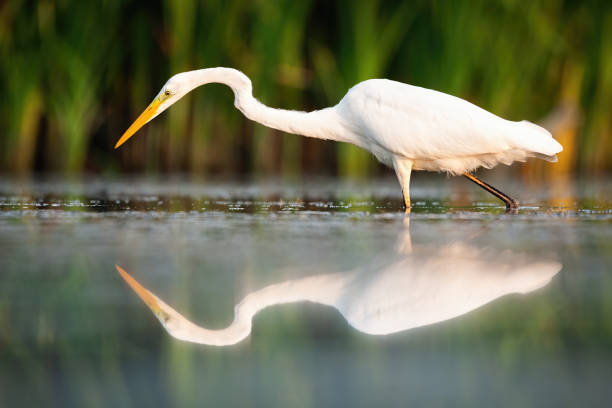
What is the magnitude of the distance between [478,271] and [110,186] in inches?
242

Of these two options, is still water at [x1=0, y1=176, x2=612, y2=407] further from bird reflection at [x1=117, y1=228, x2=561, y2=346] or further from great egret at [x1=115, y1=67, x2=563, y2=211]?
great egret at [x1=115, y1=67, x2=563, y2=211]

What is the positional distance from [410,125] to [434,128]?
0.18 m

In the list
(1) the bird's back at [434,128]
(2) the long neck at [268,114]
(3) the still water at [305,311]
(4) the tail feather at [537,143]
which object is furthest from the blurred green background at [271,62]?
(3) the still water at [305,311]

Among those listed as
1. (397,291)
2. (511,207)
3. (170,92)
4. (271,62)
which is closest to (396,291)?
(397,291)

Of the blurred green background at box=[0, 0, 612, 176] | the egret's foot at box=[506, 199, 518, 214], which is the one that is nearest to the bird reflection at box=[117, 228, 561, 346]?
the egret's foot at box=[506, 199, 518, 214]

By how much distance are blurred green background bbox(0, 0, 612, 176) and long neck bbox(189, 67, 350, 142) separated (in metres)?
3.49

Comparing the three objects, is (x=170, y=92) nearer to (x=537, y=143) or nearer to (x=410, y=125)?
(x=410, y=125)

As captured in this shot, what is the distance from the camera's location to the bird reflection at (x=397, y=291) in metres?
2.69

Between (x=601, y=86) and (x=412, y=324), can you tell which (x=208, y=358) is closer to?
(x=412, y=324)

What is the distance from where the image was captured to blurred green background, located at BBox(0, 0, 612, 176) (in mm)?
9961

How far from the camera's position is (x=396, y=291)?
123 inches

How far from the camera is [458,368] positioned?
7.22 feet

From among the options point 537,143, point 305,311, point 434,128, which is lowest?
point 305,311

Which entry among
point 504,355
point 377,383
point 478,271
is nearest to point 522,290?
point 478,271
